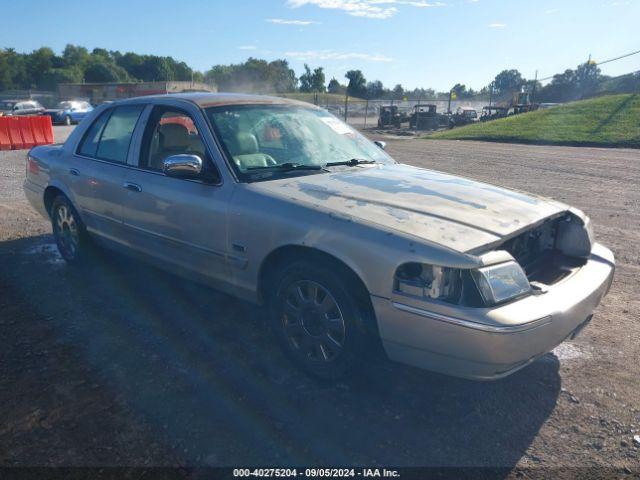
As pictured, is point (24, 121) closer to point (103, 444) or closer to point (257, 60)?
point (103, 444)

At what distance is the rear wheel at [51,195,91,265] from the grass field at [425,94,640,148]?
19.3 metres

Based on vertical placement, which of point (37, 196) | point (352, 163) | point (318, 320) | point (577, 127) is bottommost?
point (577, 127)

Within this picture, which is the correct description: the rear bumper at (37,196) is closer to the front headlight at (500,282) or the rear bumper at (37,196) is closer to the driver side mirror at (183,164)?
the driver side mirror at (183,164)

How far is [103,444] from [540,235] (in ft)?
9.24

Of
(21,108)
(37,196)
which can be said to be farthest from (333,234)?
(21,108)

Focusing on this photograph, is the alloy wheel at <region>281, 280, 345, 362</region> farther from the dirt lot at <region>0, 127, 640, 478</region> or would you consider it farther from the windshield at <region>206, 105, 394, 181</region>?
the windshield at <region>206, 105, 394, 181</region>

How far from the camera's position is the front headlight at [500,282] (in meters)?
2.57

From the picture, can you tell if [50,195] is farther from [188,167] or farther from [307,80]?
[307,80]

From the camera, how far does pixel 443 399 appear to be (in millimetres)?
3051

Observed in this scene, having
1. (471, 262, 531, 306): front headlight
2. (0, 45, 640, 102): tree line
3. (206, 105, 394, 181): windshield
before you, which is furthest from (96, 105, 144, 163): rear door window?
(0, 45, 640, 102): tree line

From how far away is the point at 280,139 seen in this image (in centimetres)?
399

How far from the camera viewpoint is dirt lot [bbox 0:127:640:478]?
8.43ft

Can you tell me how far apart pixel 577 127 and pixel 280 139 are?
22.1m

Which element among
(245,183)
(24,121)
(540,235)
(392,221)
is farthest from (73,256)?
(24,121)
